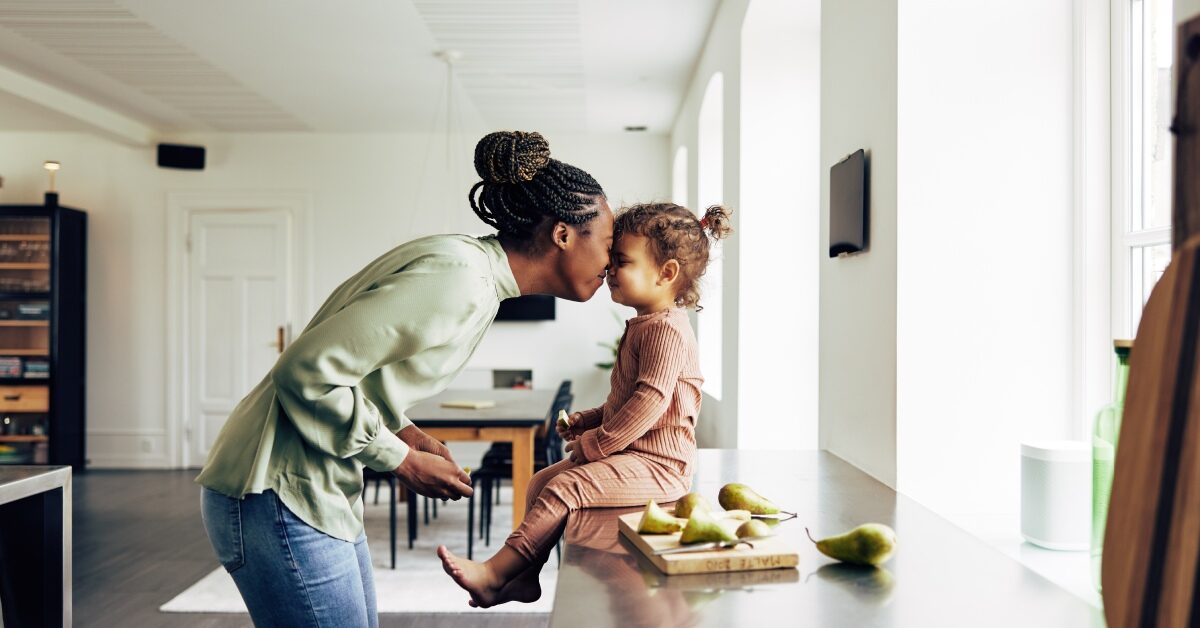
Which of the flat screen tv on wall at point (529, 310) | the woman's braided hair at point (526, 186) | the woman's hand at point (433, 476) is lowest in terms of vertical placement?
the woman's hand at point (433, 476)

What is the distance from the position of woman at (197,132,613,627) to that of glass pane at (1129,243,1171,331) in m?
0.98

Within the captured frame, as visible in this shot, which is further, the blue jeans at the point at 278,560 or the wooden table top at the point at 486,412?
the wooden table top at the point at 486,412

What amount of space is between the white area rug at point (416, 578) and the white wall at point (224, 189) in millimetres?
2377

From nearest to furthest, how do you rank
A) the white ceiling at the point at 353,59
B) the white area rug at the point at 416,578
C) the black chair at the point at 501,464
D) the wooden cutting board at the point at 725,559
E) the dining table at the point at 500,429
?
the wooden cutting board at the point at 725,559
the white area rug at the point at 416,578
the dining table at the point at 500,429
the white ceiling at the point at 353,59
the black chair at the point at 501,464

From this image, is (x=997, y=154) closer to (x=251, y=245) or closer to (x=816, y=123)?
(x=816, y=123)

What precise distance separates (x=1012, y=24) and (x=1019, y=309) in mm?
560

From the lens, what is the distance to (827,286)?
235cm

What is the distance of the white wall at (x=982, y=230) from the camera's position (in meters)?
1.76

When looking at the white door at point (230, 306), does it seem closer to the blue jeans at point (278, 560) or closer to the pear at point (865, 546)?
the blue jeans at point (278, 560)

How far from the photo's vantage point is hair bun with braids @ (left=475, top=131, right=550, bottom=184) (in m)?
1.48

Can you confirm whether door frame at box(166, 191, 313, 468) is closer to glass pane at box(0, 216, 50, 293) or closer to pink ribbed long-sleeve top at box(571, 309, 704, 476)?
glass pane at box(0, 216, 50, 293)

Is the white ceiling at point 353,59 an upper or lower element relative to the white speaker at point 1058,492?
upper

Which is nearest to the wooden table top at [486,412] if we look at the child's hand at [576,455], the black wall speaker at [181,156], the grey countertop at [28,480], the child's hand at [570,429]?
the grey countertop at [28,480]

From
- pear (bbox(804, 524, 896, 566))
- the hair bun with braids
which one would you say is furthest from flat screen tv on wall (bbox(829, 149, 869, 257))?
pear (bbox(804, 524, 896, 566))
